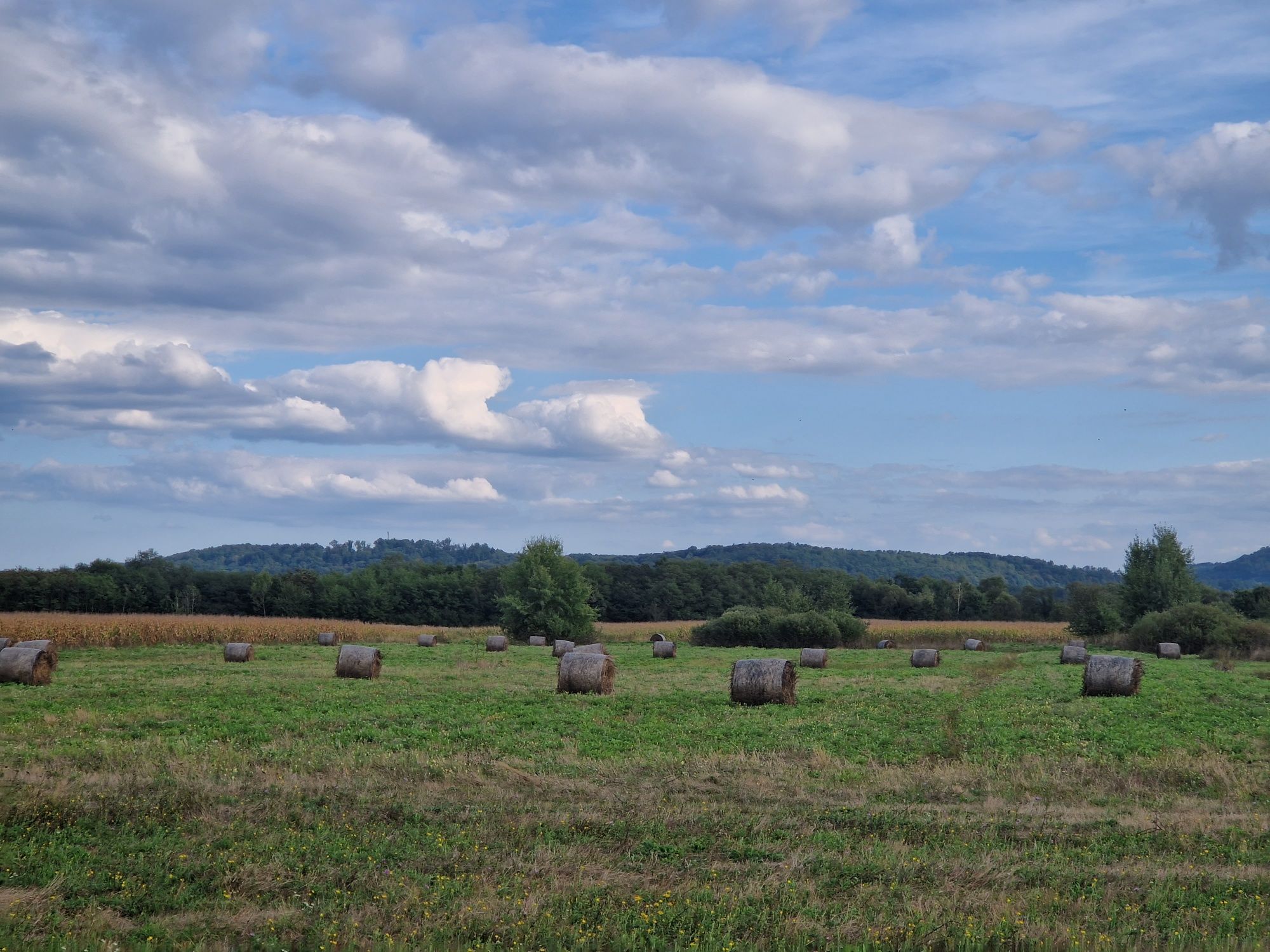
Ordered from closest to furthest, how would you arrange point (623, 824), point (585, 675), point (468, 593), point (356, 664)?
point (623, 824)
point (585, 675)
point (356, 664)
point (468, 593)

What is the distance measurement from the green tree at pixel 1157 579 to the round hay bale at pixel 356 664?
5619 cm

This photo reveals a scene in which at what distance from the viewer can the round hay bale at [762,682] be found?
24.7m

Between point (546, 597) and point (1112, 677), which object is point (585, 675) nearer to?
point (1112, 677)

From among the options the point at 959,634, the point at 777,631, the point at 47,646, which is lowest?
the point at 959,634

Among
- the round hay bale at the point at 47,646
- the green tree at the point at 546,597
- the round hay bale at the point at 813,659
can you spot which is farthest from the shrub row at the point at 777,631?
the round hay bale at the point at 47,646

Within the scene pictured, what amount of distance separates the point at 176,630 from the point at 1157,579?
60.3 metres

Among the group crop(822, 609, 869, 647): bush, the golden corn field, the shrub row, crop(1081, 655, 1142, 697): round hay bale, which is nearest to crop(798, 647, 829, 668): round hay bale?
crop(1081, 655, 1142, 697): round hay bale

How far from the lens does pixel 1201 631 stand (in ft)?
179

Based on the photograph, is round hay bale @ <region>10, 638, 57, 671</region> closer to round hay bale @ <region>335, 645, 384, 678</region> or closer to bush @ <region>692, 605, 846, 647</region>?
round hay bale @ <region>335, 645, 384, 678</region>

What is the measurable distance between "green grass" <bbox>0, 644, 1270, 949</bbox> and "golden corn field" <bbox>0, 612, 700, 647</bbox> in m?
21.7

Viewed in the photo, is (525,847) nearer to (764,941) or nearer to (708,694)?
(764,941)

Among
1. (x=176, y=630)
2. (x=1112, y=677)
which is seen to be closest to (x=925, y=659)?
(x=1112, y=677)

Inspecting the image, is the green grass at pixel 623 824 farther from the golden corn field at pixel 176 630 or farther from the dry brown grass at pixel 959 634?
the dry brown grass at pixel 959 634

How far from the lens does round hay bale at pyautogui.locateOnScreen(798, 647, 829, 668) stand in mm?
40281
